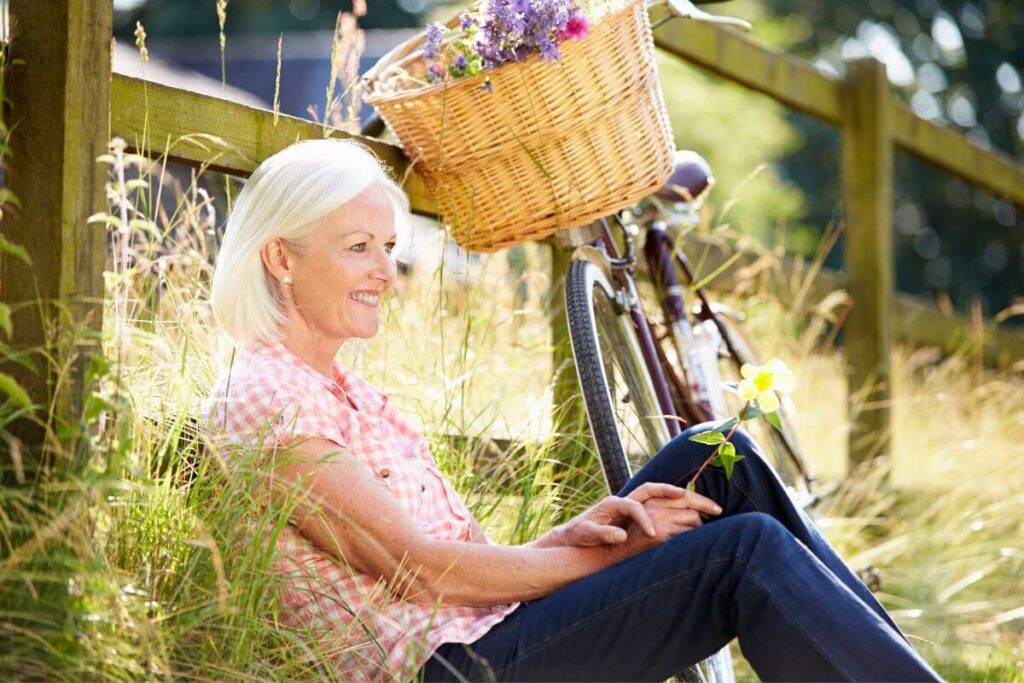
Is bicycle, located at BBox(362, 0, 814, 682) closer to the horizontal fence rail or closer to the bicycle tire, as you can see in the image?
the bicycle tire

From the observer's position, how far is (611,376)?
288 cm

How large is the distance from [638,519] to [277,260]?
735mm

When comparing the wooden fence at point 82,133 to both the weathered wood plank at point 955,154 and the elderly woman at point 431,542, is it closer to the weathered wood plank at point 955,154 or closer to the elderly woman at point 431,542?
the elderly woman at point 431,542

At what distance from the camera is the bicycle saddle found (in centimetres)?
328

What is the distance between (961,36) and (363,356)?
756 inches

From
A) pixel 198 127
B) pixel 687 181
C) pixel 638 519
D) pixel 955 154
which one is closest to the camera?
pixel 638 519

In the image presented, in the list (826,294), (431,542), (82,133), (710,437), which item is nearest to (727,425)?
(710,437)

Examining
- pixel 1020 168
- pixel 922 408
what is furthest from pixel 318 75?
pixel 922 408

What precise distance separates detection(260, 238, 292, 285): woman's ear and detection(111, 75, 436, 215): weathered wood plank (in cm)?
25

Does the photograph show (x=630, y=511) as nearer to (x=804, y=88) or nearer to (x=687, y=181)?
(x=687, y=181)

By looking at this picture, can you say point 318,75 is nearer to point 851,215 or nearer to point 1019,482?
point 851,215

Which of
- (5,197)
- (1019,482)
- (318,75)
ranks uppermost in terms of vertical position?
(5,197)

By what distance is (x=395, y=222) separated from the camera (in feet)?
8.03

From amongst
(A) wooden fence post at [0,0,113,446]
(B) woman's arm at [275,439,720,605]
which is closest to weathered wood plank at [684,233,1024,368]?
(B) woman's arm at [275,439,720,605]
